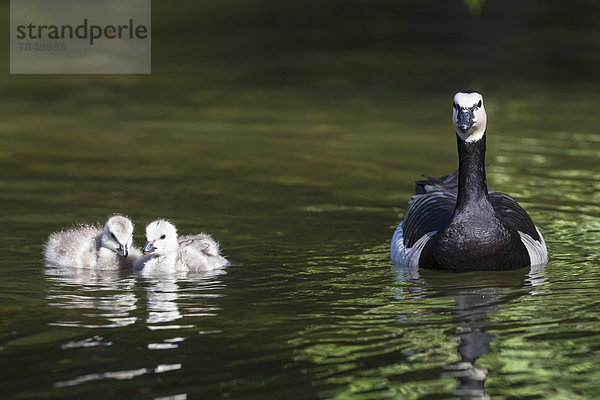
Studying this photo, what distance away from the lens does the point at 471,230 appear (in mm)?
10250

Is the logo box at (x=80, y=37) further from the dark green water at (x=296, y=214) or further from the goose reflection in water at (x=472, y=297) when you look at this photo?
the goose reflection in water at (x=472, y=297)

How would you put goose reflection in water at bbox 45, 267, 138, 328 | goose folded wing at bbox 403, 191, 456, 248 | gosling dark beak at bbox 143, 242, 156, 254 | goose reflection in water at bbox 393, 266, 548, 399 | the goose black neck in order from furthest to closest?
goose folded wing at bbox 403, 191, 456, 248, the goose black neck, gosling dark beak at bbox 143, 242, 156, 254, goose reflection in water at bbox 45, 267, 138, 328, goose reflection in water at bbox 393, 266, 548, 399

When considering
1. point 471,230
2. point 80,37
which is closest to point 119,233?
point 471,230

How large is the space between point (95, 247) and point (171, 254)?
0.87 m

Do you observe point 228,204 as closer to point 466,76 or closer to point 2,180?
point 2,180

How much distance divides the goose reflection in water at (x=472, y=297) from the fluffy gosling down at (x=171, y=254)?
1773mm

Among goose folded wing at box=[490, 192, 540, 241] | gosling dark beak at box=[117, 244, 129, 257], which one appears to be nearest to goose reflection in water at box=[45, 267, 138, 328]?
gosling dark beak at box=[117, 244, 129, 257]

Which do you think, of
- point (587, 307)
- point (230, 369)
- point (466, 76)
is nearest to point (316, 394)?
point (230, 369)

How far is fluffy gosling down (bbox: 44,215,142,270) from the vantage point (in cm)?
1035

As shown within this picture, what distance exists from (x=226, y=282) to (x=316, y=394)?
3.10 metres

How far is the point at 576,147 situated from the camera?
1744cm

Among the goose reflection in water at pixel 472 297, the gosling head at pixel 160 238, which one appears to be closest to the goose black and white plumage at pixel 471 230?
the goose reflection in water at pixel 472 297

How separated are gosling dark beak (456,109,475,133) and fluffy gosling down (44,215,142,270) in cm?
319

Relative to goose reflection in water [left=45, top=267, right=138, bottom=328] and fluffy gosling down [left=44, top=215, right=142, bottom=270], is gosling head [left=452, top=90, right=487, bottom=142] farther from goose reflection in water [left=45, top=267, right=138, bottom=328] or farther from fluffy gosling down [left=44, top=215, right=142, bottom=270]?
goose reflection in water [left=45, top=267, right=138, bottom=328]
